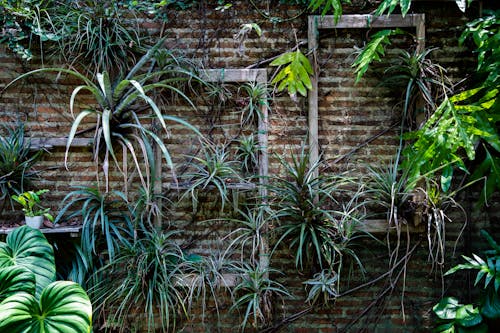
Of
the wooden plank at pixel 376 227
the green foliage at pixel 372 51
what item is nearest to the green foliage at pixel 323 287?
the wooden plank at pixel 376 227

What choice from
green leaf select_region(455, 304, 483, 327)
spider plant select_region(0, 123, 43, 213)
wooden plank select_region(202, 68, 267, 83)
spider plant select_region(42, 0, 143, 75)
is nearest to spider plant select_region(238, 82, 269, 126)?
wooden plank select_region(202, 68, 267, 83)

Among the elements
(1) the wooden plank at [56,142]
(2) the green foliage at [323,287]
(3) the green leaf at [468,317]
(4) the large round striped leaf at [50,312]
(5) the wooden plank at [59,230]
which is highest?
(1) the wooden plank at [56,142]

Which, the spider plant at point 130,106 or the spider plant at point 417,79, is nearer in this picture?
the spider plant at point 130,106

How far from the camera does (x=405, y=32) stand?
2.91 meters

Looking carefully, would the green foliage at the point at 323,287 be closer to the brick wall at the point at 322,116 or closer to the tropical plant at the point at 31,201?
the brick wall at the point at 322,116

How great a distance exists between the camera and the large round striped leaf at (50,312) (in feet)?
6.22

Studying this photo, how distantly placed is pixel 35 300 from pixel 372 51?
6.72ft

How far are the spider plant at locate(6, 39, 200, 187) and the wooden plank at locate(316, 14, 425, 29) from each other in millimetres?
858

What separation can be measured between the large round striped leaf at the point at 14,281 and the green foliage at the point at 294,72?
161 cm

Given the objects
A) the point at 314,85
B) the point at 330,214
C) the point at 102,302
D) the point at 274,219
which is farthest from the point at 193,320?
the point at 314,85

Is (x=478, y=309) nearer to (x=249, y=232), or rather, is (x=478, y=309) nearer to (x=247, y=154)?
(x=249, y=232)

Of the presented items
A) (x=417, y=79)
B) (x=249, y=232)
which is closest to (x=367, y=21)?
(x=417, y=79)

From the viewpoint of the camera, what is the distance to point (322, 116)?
9.70 ft

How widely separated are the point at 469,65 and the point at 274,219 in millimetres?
1469
